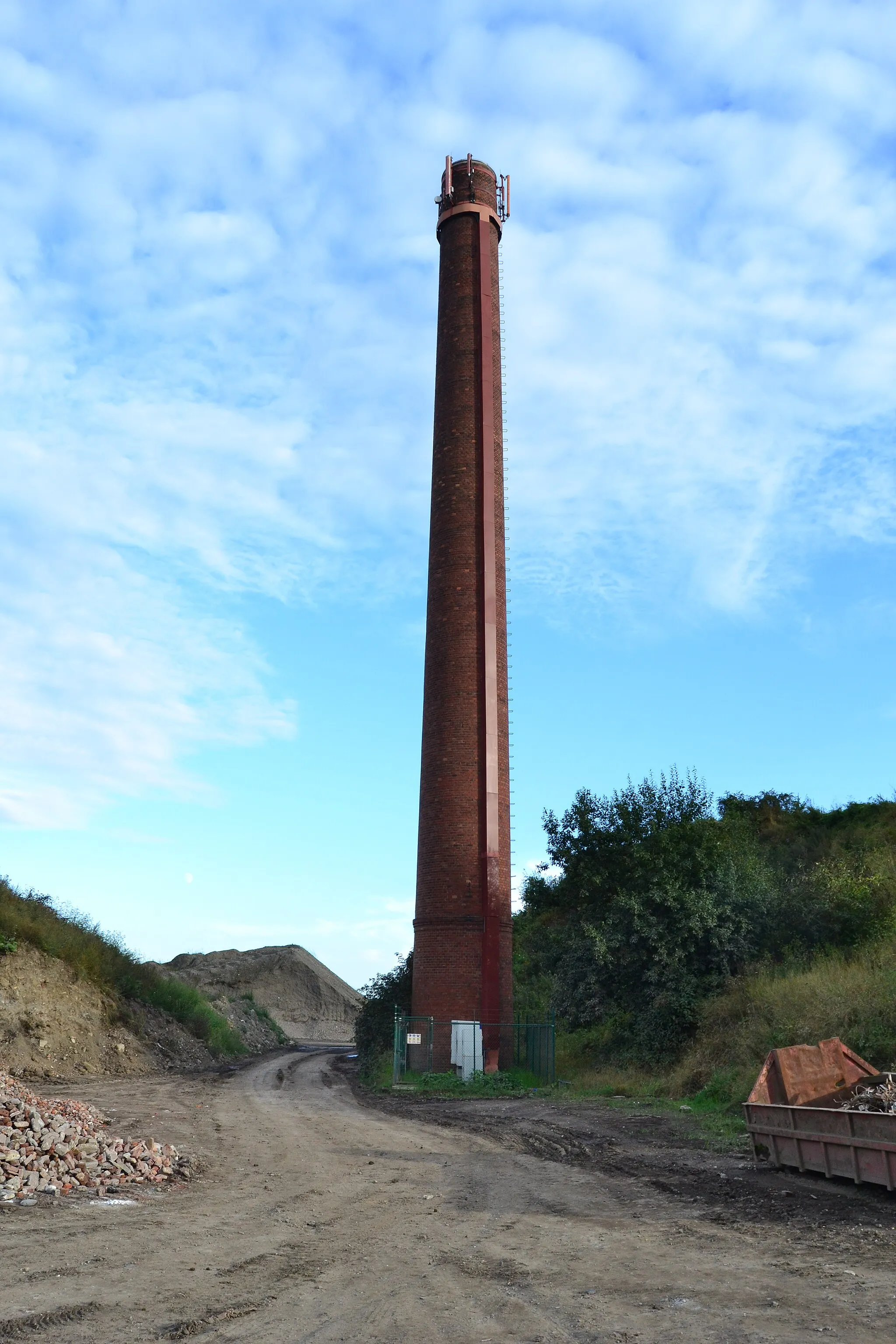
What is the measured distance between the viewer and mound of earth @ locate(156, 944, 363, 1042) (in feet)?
216

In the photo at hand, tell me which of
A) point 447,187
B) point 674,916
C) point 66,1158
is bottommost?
point 66,1158

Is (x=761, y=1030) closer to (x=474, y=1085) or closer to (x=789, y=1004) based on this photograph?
(x=789, y=1004)

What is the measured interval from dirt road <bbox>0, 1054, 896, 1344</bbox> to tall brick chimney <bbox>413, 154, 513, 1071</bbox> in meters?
12.3

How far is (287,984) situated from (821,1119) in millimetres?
63169

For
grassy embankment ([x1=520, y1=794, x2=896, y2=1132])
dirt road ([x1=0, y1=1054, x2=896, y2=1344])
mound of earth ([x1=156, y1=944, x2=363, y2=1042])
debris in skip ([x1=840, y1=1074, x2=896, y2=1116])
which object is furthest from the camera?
mound of earth ([x1=156, y1=944, x2=363, y2=1042])

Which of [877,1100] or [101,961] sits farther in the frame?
[101,961]

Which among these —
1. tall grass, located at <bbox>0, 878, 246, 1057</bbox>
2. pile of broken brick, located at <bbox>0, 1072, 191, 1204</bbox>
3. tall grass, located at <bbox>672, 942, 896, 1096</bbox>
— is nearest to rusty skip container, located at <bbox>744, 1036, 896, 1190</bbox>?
tall grass, located at <bbox>672, 942, 896, 1096</bbox>

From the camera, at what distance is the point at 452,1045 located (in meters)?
23.9

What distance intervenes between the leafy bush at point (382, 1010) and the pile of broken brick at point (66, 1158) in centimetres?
1523

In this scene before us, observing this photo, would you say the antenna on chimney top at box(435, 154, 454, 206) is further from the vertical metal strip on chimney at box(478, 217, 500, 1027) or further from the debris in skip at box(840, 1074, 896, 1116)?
the debris in skip at box(840, 1074, 896, 1116)

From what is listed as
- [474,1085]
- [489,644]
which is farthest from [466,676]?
[474,1085]

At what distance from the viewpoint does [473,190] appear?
29.9 meters

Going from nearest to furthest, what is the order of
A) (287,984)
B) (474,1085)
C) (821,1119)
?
(821,1119)
(474,1085)
(287,984)

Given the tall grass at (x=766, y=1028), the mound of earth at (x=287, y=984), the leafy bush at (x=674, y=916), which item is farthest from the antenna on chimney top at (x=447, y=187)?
the mound of earth at (x=287, y=984)
